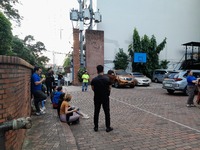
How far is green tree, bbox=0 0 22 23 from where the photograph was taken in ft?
34.9

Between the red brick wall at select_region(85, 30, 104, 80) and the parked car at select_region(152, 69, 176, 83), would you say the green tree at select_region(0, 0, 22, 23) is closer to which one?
the red brick wall at select_region(85, 30, 104, 80)

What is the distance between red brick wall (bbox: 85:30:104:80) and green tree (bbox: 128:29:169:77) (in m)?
5.42

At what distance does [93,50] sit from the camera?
2164cm

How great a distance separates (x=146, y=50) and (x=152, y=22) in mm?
5886

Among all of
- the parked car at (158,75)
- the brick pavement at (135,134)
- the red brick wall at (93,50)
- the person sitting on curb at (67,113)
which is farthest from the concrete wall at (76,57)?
the person sitting on curb at (67,113)

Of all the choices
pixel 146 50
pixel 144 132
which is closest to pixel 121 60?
pixel 146 50

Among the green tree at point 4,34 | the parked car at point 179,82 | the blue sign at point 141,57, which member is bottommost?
the parked car at point 179,82

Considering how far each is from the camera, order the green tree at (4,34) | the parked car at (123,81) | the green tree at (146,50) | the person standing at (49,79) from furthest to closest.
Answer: the green tree at (146,50)
the parked car at (123,81)
the person standing at (49,79)
the green tree at (4,34)

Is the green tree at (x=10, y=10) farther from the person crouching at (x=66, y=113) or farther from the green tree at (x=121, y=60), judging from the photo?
the green tree at (x=121, y=60)

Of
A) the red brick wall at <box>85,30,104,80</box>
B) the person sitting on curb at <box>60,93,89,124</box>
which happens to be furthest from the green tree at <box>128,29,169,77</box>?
the person sitting on curb at <box>60,93,89,124</box>

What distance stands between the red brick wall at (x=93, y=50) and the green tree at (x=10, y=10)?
9.93 metres

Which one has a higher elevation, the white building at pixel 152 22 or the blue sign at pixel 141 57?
the white building at pixel 152 22

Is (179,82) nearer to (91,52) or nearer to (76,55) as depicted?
(91,52)

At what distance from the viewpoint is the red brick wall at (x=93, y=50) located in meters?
21.4
